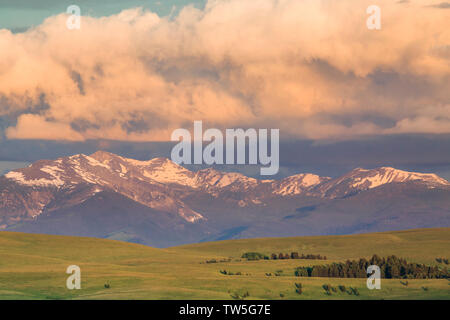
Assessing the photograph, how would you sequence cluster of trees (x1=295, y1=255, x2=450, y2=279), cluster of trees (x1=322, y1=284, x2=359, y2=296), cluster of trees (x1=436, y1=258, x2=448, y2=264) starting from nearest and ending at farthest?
cluster of trees (x1=322, y1=284, x2=359, y2=296) < cluster of trees (x1=295, y1=255, x2=450, y2=279) < cluster of trees (x1=436, y1=258, x2=448, y2=264)

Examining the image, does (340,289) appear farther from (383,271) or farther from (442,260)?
(442,260)

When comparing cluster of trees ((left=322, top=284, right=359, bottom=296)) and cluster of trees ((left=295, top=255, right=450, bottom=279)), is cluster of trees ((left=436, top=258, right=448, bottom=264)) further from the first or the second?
cluster of trees ((left=322, top=284, right=359, bottom=296))

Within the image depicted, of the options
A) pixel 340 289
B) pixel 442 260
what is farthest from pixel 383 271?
pixel 442 260

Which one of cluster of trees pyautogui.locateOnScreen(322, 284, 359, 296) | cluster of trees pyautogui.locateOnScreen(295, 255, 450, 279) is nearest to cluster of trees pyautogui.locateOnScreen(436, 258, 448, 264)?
cluster of trees pyautogui.locateOnScreen(295, 255, 450, 279)

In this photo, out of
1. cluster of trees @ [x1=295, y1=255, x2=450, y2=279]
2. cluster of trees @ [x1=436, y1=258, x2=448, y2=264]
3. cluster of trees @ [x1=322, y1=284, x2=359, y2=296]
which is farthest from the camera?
cluster of trees @ [x1=436, y1=258, x2=448, y2=264]

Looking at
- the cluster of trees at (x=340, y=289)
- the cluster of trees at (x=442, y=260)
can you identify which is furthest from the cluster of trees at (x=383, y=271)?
the cluster of trees at (x=442, y=260)

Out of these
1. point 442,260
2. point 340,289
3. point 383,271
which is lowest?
point 340,289

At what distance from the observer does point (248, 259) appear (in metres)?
189

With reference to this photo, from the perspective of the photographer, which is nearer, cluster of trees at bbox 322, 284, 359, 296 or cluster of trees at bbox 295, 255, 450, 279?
cluster of trees at bbox 322, 284, 359, 296

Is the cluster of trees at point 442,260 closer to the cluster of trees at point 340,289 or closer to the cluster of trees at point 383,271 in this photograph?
the cluster of trees at point 383,271

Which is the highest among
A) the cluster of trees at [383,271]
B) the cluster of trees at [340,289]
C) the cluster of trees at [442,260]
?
the cluster of trees at [442,260]
